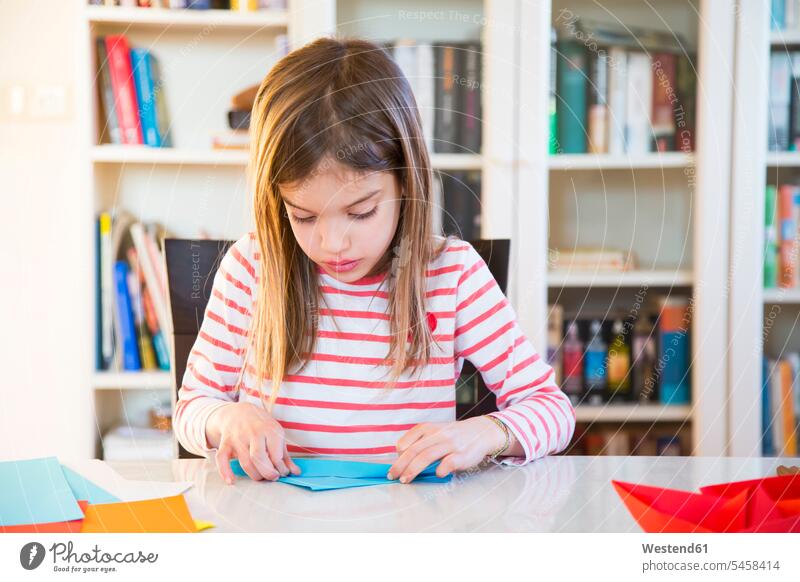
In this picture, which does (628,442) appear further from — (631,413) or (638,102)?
(638,102)

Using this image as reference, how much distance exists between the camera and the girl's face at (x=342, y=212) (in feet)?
2.21

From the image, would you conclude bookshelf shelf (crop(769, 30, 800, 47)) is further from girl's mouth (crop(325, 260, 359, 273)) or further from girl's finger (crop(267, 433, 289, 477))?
girl's finger (crop(267, 433, 289, 477))

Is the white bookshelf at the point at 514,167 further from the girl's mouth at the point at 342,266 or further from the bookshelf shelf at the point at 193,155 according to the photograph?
the girl's mouth at the point at 342,266

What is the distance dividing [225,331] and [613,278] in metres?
0.83

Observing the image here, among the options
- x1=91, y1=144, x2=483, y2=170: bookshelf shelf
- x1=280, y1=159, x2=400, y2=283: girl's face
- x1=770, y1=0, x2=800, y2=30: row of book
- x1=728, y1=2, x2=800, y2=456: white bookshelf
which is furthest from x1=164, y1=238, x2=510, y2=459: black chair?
x1=770, y1=0, x2=800, y2=30: row of book

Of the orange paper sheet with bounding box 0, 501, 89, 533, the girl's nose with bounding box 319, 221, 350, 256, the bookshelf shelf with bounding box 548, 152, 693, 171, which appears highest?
the bookshelf shelf with bounding box 548, 152, 693, 171

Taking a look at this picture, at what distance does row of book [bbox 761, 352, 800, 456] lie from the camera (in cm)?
144

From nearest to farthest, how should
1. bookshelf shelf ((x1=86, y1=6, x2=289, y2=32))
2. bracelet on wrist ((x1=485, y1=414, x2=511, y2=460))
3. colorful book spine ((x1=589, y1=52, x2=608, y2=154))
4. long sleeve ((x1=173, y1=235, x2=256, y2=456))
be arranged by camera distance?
bracelet on wrist ((x1=485, y1=414, x2=511, y2=460))
long sleeve ((x1=173, y1=235, x2=256, y2=456))
bookshelf shelf ((x1=86, y1=6, x2=289, y2=32))
colorful book spine ((x1=589, y1=52, x2=608, y2=154))

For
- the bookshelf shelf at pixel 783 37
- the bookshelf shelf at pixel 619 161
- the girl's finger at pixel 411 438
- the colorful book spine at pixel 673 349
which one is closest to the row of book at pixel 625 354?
the colorful book spine at pixel 673 349

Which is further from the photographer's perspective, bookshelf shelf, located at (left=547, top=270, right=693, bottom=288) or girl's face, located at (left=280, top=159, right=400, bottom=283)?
bookshelf shelf, located at (left=547, top=270, right=693, bottom=288)

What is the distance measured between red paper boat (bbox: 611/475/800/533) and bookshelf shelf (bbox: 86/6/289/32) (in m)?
0.96
